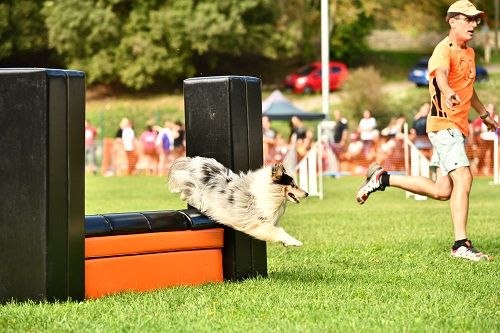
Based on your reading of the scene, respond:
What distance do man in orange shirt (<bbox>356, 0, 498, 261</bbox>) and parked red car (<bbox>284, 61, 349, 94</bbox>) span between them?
41.8 metres

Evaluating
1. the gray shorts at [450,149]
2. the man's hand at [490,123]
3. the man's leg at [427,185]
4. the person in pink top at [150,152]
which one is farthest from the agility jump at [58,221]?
the person in pink top at [150,152]

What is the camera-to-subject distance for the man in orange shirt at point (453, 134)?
943 centimetres

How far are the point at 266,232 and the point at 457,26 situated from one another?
10.00 ft

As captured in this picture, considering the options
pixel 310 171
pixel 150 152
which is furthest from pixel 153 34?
pixel 310 171

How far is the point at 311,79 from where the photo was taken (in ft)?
171

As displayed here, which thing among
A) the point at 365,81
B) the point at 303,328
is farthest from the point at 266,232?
the point at 365,81

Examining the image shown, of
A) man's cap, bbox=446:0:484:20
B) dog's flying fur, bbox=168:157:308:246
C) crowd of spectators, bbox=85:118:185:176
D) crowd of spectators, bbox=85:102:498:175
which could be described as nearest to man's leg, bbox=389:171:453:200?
man's cap, bbox=446:0:484:20

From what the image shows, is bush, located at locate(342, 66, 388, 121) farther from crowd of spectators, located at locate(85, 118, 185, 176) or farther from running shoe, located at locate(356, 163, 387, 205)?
running shoe, located at locate(356, 163, 387, 205)

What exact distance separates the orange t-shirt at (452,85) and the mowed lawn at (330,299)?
1.16m

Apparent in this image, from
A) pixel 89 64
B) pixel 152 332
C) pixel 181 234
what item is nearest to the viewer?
pixel 152 332

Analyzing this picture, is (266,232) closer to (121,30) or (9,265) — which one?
(9,265)

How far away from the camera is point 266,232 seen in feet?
25.1

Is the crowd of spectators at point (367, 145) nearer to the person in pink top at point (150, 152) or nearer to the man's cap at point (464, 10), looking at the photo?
the person in pink top at point (150, 152)

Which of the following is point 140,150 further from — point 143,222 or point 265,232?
point 143,222
